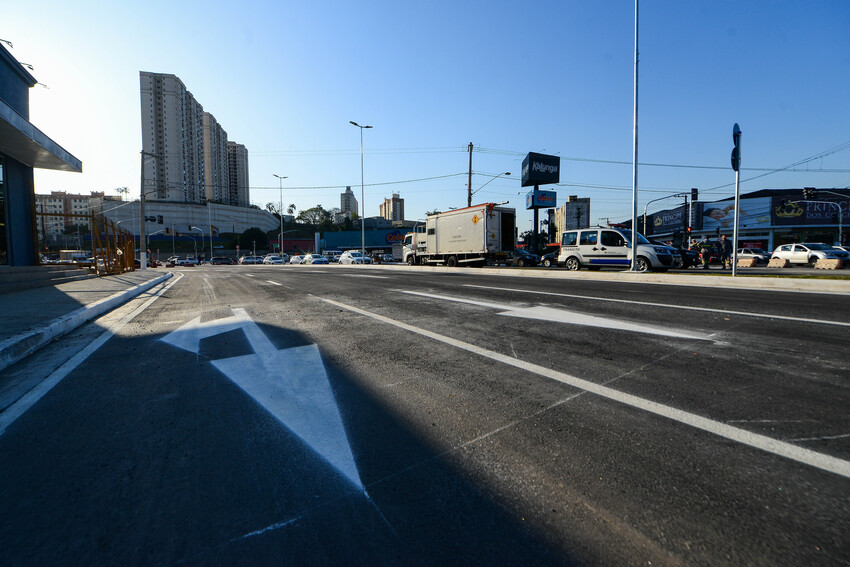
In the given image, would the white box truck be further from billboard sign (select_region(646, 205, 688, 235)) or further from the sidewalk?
billboard sign (select_region(646, 205, 688, 235))

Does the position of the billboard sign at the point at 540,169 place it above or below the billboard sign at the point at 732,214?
above

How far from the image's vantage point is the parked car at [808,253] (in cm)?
2172

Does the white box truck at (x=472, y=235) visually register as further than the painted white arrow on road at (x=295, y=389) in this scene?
Yes

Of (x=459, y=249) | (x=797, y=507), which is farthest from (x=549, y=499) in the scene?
(x=459, y=249)

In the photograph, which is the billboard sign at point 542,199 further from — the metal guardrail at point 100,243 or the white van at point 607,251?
the metal guardrail at point 100,243

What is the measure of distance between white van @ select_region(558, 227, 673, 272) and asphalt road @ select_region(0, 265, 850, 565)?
1229 cm

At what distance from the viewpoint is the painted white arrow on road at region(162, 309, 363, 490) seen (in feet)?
6.53

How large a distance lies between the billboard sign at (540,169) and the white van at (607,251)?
126 ft

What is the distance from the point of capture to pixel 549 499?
1551 millimetres

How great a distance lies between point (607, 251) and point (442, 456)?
1700 cm

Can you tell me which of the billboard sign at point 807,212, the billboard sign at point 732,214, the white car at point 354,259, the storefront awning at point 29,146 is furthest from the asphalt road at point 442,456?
the billboard sign at point 807,212

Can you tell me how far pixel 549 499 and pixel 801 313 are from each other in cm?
611

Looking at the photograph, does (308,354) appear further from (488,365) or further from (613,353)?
(613,353)

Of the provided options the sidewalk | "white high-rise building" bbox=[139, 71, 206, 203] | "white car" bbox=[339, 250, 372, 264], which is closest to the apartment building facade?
"white high-rise building" bbox=[139, 71, 206, 203]
